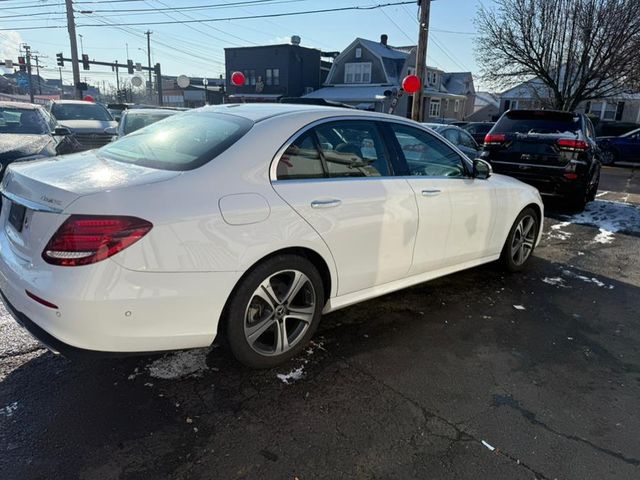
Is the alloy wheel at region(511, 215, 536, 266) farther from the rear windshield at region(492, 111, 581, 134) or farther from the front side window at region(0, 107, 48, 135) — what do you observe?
the front side window at region(0, 107, 48, 135)

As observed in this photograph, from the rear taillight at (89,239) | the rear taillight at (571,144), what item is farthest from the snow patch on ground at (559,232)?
the rear taillight at (89,239)

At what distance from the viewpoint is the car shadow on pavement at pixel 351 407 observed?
226 cm

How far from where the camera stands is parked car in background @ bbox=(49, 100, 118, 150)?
439 inches

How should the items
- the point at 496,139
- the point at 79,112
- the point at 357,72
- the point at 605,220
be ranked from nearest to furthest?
the point at 605,220
the point at 496,139
the point at 79,112
the point at 357,72

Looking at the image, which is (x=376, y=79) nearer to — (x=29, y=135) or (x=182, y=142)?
(x=29, y=135)

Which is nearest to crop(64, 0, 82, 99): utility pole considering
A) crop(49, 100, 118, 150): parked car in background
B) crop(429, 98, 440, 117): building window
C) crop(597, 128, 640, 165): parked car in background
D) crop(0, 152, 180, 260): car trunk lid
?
crop(49, 100, 118, 150): parked car in background

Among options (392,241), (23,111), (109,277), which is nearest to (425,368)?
(392,241)

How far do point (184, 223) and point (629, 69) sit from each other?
2227 centimetres

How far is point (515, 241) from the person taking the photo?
16.3 feet

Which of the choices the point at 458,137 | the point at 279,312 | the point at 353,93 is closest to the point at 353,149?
the point at 279,312

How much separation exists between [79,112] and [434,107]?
122 ft

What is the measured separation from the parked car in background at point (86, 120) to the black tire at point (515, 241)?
9.45 meters

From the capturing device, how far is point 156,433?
2414mm

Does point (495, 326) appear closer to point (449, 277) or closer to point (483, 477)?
point (449, 277)
